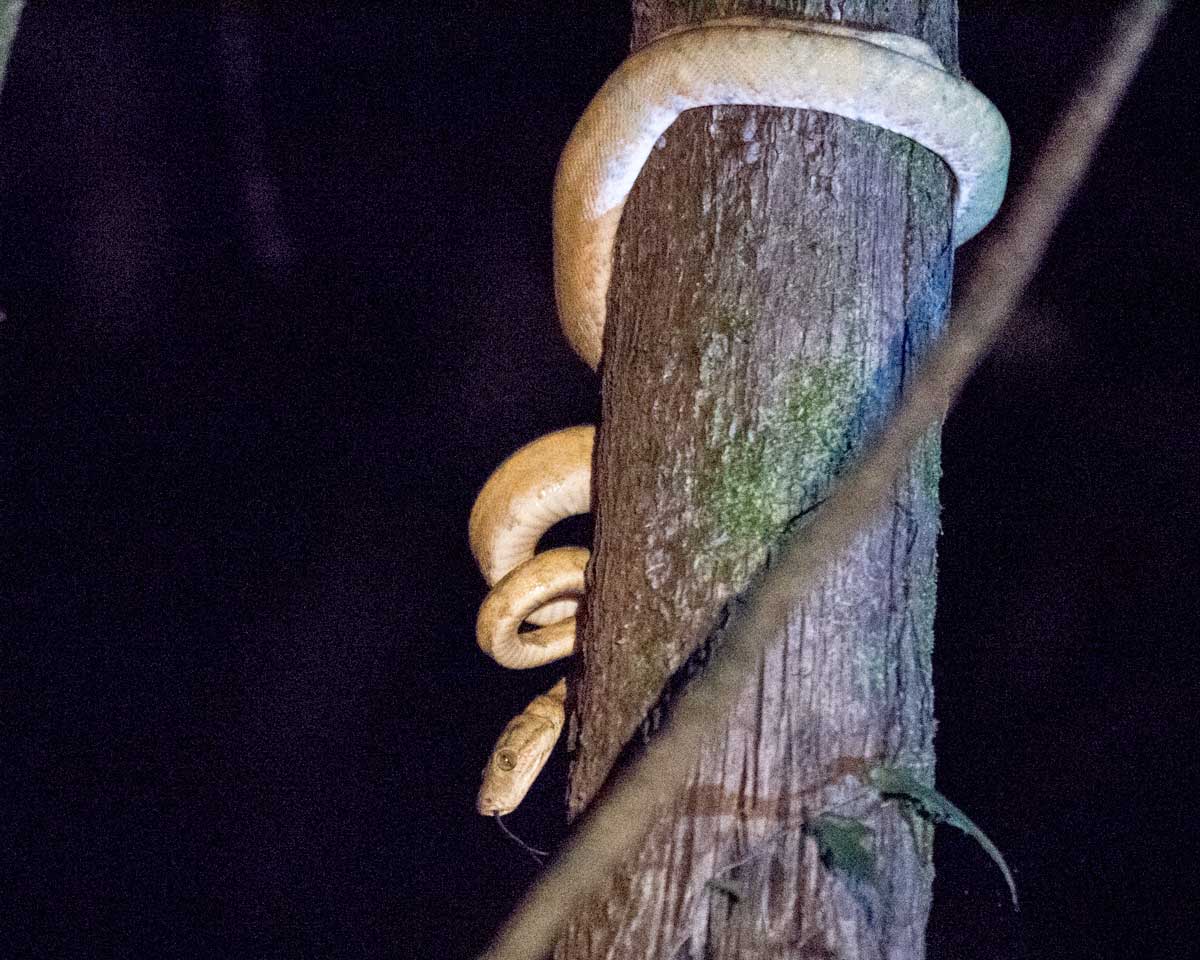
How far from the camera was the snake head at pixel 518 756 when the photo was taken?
1734 millimetres

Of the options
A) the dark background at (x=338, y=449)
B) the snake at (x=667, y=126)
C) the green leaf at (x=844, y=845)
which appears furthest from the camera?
the dark background at (x=338, y=449)

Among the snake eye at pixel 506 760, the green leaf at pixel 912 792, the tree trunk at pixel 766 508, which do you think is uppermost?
the tree trunk at pixel 766 508

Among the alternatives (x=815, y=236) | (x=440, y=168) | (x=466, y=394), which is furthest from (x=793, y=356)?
(x=440, y=168)

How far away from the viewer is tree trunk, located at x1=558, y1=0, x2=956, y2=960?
0.88 metres

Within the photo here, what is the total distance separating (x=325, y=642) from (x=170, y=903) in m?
1.04

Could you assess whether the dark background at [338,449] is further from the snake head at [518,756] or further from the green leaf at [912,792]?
the green leaf at [912,792]

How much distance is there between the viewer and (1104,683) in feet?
8.95

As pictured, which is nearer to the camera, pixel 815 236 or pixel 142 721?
pixel 815 236

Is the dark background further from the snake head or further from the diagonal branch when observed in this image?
the diagonal branch

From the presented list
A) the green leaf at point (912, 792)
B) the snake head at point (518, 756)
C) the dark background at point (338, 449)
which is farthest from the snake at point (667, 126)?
the dark background at point (338, 449)

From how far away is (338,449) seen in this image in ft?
11.0

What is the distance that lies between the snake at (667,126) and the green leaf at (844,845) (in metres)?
0.87

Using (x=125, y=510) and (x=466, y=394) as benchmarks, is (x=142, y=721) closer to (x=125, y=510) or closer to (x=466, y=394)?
(x=125, y=510)

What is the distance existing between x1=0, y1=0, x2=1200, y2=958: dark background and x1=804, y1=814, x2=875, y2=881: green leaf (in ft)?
A: 7.08
